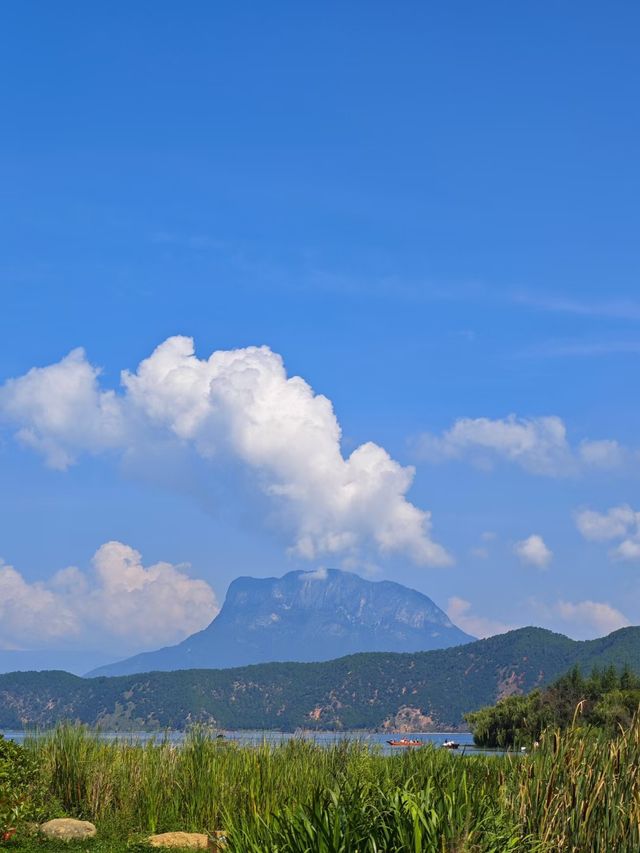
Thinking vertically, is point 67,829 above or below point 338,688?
below

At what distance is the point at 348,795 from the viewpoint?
11828 mm

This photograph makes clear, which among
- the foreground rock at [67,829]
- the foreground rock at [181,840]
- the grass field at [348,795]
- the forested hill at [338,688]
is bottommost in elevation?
the foreground rock at [181,840]

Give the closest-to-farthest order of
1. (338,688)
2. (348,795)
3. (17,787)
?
(348,795) → (17,787) → (338,688)

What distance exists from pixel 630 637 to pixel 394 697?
46692 millimetres

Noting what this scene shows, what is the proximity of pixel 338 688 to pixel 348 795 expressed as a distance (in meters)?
182

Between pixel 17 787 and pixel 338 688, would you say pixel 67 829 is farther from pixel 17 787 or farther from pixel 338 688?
pixel 338 688

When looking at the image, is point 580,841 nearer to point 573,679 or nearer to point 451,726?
point 573,679

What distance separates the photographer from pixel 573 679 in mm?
82938

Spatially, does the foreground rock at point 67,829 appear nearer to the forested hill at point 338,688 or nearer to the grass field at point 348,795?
the grass field at point 348,795

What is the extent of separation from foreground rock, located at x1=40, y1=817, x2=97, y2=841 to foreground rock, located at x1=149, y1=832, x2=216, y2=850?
1.19m

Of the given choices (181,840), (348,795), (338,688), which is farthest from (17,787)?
(338,688)

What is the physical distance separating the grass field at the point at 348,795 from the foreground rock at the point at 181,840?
0.57 m

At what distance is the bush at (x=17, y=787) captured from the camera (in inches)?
672

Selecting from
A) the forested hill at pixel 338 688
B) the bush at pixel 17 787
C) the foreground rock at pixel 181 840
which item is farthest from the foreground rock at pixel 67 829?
the forested hill at pixel 338 688
